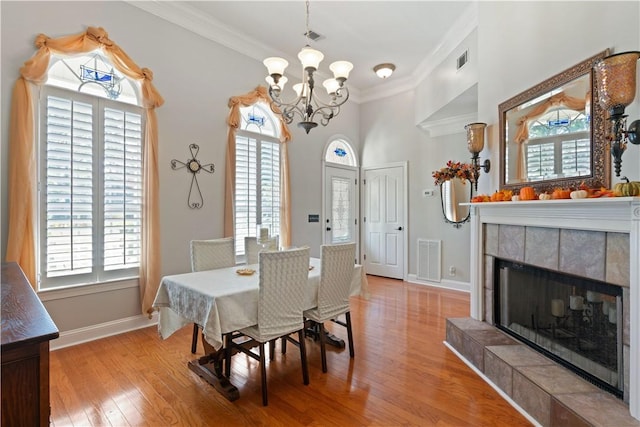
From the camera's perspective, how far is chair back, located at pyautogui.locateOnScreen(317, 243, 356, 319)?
2.61m

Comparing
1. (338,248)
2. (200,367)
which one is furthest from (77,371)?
(338,248)

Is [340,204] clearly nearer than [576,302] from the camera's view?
No

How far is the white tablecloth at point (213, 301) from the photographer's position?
207 centimetres

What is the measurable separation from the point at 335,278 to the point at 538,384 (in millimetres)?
1492

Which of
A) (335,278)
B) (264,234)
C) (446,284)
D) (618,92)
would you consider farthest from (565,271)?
(446,284)

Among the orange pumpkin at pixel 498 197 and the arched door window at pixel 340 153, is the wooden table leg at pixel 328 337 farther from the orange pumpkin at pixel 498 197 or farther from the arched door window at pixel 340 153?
the arched door window at pixel 340 153

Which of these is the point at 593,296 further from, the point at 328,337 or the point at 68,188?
the point at 68,188

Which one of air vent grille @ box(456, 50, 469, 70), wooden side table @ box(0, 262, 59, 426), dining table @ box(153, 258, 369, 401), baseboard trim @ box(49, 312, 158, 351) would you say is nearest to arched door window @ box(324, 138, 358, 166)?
air vent grille @ box(456, 50, 469, 70)

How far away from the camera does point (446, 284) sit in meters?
5.27

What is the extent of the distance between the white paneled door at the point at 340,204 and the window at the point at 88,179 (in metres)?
3.07

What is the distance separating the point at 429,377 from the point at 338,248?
1207 mm

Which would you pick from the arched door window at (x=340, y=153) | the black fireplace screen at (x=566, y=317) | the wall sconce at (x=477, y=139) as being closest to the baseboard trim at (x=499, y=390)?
the black fireplace screen at (x=566, y=317)

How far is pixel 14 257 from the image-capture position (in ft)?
8.53

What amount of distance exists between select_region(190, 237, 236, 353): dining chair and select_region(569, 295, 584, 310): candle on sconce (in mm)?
2798
